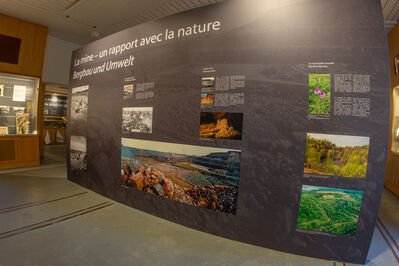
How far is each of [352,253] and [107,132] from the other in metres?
3.63

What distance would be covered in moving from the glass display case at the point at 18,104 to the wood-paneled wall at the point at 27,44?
0.20 metres

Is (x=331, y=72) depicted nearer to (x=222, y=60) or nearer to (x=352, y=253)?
(x=222, y=60)

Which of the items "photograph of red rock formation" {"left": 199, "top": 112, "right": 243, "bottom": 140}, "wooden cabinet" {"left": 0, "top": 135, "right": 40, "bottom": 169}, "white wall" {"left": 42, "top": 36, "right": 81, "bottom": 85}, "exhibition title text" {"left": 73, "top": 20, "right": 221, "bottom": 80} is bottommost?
"wooden cabinet" {"left": 0, "top": 135, "right": 40, "bottom": 169}

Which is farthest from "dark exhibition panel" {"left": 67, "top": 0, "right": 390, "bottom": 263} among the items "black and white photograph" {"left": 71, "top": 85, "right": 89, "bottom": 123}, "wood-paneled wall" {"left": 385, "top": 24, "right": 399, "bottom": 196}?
"wood-paneled wall" {"left": 385, "top": 24, "right": 399, "bottom": 196}

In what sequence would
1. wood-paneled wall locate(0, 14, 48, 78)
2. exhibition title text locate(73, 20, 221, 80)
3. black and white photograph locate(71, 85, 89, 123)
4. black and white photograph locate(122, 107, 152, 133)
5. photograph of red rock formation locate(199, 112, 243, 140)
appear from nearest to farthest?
1. photograph of red rock formation locate(199, 112, 243, 140)
2. exhibition title text locate(73, 20, 221, 80)
3. black and white photograph locate(122, 107, 152, 133)
4. black and white photograph locate(71, 85, 89, 123)
5. wood-paneled wall locate(0, 14, 48, 78)

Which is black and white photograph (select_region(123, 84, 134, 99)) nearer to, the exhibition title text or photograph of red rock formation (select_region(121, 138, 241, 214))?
the exhibition title text

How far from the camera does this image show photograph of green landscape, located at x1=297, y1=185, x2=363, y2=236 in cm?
207

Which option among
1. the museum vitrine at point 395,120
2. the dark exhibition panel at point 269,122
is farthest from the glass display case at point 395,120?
the dark exhibition panel at point 269,122

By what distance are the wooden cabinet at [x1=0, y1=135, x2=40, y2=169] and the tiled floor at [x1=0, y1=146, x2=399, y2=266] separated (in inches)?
98.5

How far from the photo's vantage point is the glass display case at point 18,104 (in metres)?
5.50

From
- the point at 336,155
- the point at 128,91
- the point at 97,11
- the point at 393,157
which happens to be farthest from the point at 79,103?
the point at 393,157

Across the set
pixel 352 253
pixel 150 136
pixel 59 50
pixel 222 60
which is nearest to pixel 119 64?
pixel 150 136

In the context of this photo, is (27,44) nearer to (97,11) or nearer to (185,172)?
(97,11)

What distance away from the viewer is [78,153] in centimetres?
427
